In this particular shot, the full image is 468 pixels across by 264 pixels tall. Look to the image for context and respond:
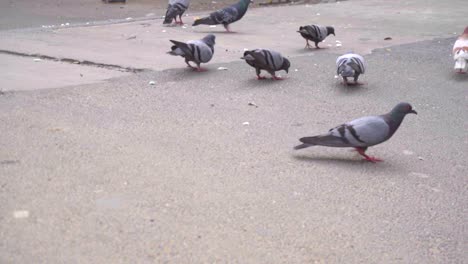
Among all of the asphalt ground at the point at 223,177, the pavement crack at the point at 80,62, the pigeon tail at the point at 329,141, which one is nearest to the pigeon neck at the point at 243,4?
the pavement crack at the point at 80,62

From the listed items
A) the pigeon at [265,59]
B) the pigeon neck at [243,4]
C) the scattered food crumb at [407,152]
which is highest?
the pigeon at [265,59]

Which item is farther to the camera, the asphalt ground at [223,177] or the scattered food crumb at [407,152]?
the scattered food crumb at [407,152]

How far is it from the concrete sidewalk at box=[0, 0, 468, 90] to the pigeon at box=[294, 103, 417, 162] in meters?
3.01

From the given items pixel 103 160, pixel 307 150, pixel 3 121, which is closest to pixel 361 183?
pixel 307 150

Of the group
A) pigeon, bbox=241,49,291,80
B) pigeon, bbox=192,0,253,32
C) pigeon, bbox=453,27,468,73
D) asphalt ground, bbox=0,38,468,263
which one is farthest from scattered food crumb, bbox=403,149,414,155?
pigeon, bbox=192,0,253,32

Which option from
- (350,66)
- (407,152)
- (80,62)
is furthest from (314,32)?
(407,152)

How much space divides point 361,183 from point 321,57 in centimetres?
393

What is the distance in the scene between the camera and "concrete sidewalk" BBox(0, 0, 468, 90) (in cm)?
743

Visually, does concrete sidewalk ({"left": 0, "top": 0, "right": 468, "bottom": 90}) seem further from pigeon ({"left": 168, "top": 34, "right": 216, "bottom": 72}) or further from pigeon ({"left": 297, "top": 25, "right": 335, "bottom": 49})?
pigeon ({"left": 168, "top": 34, "right": 216, "bottom": 72})

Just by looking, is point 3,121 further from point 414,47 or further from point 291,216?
point 414,47

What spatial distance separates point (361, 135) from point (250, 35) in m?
5.65

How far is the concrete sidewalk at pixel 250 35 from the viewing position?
24.4ft

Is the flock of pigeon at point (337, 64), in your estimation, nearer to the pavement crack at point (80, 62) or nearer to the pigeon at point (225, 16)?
the pigeon at point (225, 16)

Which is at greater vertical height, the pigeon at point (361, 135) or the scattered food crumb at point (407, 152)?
the pigeon at point (361, 135)
